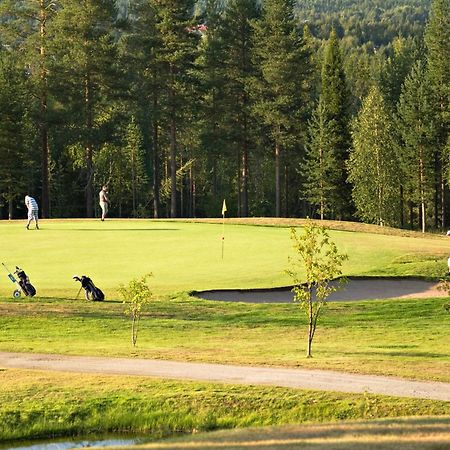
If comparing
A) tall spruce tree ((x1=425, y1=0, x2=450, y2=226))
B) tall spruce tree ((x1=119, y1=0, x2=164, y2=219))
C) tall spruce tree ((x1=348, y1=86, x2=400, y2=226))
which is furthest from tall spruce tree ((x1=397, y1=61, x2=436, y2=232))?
tall spruce tree ((x1=119, y1=0, x2=164, y2=219))

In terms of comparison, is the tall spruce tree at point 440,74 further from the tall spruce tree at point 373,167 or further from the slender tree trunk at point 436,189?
the tall spruce tree at point 373,167

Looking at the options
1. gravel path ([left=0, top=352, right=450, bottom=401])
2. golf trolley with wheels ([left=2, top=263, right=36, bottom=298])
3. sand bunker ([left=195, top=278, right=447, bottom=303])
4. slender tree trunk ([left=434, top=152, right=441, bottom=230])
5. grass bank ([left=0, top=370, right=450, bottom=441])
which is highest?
slender tree trunk ([left=434, top=152, right=441, bottom=230])

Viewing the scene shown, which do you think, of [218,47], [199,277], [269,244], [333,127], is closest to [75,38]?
[218,47]

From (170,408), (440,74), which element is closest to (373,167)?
(440,74)

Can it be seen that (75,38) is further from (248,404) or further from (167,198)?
(248,404)

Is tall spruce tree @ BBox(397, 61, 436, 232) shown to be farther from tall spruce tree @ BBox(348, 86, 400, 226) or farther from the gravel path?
Result: the gravel path

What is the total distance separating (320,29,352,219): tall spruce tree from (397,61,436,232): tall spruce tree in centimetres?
500

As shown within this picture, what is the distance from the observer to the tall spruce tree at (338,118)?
82000 mm

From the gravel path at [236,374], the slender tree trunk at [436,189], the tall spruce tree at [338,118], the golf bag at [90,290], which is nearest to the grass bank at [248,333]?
the golf bag at [90,290]

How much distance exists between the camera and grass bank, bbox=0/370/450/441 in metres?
15.8

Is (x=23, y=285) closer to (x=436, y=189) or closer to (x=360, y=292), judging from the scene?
(x=360, y=292)

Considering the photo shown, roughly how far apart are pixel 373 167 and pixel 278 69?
449 inches

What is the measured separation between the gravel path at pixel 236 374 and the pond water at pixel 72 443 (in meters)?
2.85

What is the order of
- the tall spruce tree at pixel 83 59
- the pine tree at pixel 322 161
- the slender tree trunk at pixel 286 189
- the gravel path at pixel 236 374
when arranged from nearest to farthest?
the gravel path at pixel 236 374
the tall spruce tree at pixel 83 59
the pine tree at pixel 322 161
the slender tree trunk at pixel 286 189
